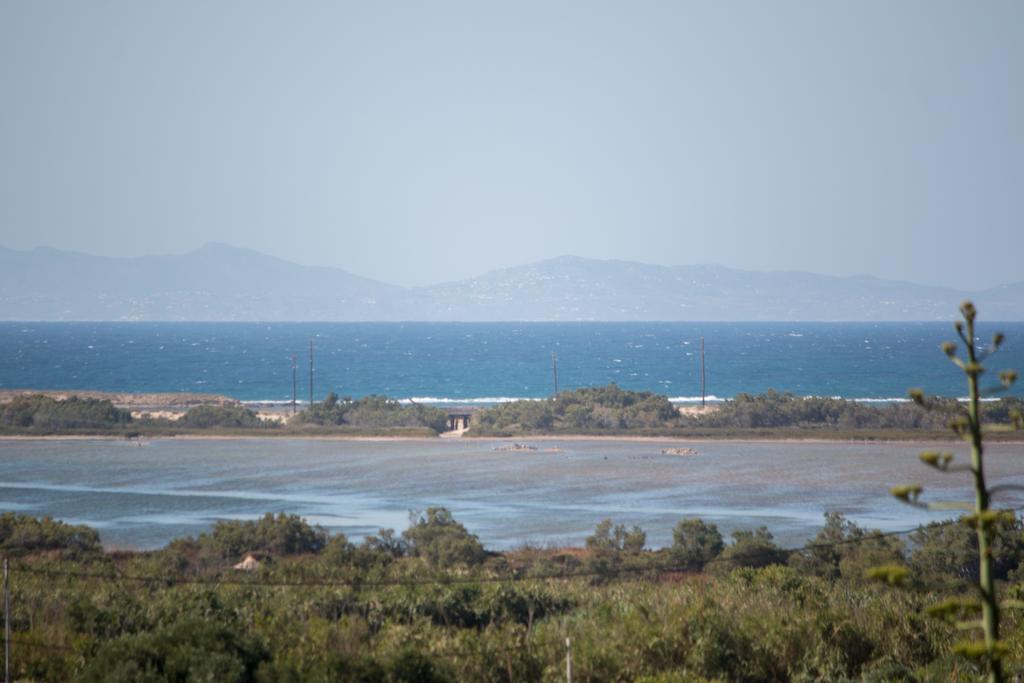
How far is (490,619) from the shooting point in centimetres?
1477

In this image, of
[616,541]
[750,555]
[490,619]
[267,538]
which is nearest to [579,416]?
[616,541]

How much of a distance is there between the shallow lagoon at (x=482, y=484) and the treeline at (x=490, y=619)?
4928 mm

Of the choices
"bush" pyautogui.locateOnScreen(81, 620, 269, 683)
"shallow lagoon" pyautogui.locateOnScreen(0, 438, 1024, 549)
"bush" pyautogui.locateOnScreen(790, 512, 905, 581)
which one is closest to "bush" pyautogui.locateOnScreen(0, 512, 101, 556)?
"shallow lagoon" pyautogui.locateOnScreen(0, 438, 1024, 549)

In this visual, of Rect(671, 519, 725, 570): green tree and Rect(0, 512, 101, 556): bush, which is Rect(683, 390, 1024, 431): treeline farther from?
Rect(0, 512, 101, 556): bush

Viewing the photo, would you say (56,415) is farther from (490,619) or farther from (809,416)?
(490,619)

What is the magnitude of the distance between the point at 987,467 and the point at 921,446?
6.92m

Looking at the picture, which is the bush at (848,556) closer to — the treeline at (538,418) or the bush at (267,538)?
the bush at (267,538)

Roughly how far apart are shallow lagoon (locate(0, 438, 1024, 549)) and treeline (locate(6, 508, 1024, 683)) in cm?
493

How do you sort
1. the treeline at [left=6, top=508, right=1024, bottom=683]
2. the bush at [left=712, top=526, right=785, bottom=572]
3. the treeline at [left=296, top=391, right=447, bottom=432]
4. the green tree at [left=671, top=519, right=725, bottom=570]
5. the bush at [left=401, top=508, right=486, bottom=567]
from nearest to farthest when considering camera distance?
the treeline at [left=6, top=508, right=1024, bottom=683], the bush at [left=712, top=526, right=785, bottom=572], the bush at [left=401, top=508, right=486, bottom=567], the green tree at [left=671, top=519, right=725, bottom=570], the treeline at [left=296, top=391, right=447, bottom=432]

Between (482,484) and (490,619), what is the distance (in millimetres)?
18753

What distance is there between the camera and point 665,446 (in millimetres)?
44625

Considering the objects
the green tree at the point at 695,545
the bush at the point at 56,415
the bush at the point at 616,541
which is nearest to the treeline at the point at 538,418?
the bush at the point at 56,415

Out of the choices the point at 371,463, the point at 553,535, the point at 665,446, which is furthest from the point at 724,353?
the point at 553,535

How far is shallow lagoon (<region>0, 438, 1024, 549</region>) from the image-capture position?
87.5 feet
